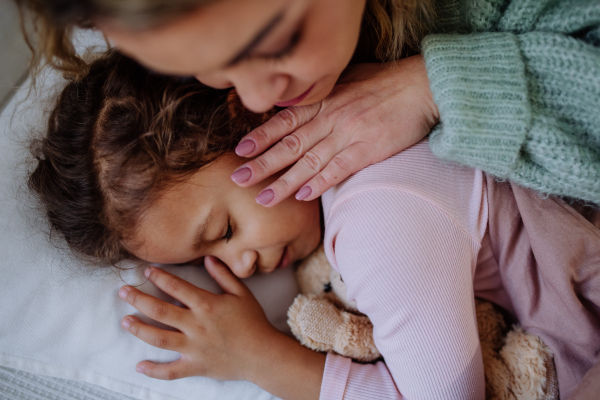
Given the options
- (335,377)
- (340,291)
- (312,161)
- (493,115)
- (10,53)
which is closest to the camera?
(493,115)

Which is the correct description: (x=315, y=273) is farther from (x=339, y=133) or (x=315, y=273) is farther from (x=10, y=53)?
(x=10, y=53)

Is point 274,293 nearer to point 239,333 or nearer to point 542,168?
point 239,333

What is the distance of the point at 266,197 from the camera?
2.53 feet

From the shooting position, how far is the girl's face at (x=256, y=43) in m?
0.46

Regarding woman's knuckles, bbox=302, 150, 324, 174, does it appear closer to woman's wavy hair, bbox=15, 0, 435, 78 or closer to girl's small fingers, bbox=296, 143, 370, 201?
girl's small fingers, bbox=296, 143, 370, 201

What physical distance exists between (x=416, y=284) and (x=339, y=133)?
1.01ft

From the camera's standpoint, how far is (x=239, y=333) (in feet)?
2.95

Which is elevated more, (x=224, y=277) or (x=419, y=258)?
(x=419, y=258)

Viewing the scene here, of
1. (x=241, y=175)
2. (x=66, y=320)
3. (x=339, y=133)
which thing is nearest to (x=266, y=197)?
(x=241, y=175)

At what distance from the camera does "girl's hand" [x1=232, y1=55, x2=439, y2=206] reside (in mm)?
765

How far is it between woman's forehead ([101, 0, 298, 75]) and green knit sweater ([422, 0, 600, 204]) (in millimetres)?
325

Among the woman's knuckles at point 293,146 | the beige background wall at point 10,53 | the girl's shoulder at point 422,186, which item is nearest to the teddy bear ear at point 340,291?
the girl's shoulder at point 422,186

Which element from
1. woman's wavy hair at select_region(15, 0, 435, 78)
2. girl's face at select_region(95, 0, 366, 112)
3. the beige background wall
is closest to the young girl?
woman's wavy hair at select_region(15, 0, 435, 78)

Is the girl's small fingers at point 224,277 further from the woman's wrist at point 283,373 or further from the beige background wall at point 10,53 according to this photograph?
the beige background wall at point 10,53
